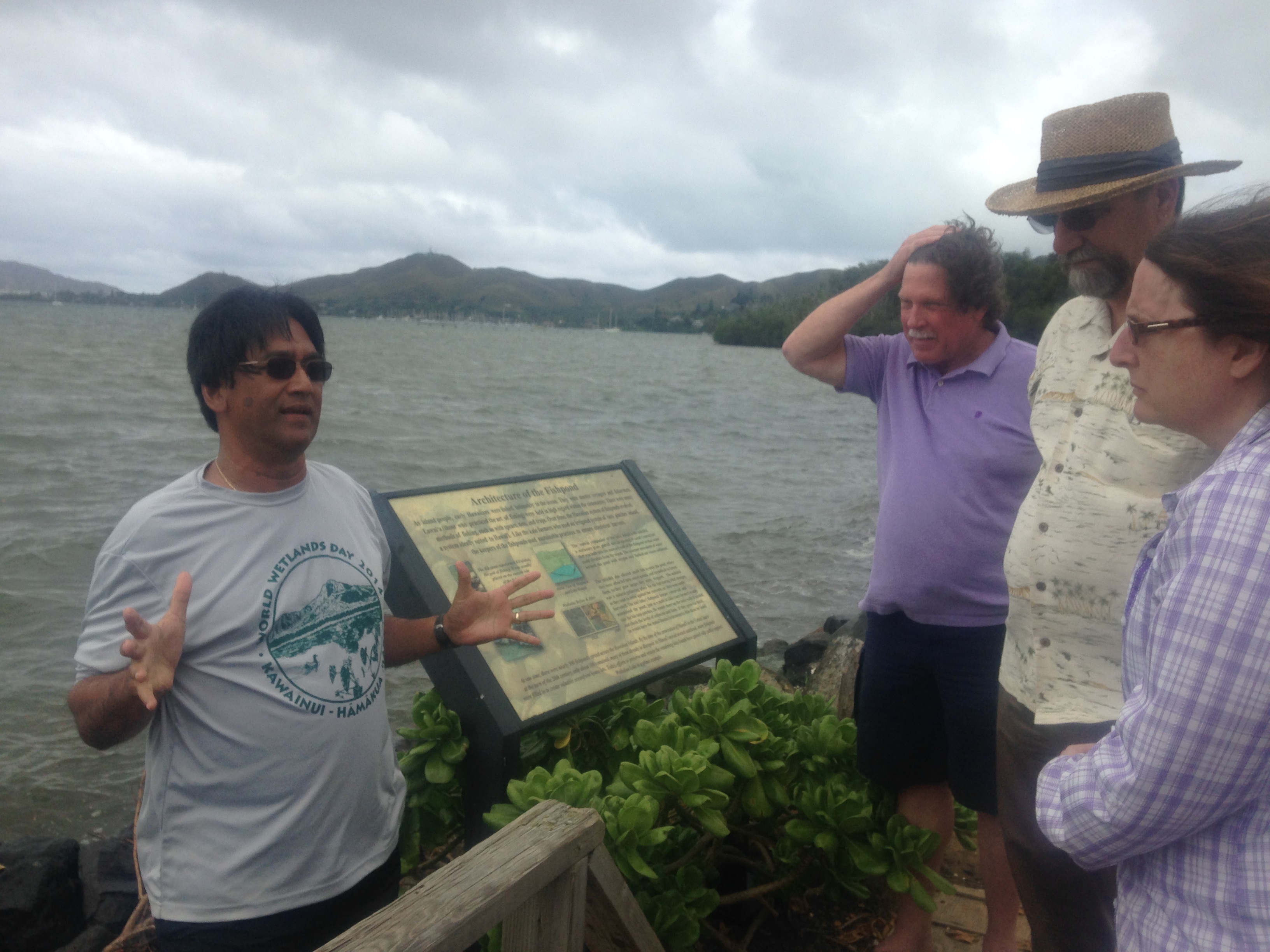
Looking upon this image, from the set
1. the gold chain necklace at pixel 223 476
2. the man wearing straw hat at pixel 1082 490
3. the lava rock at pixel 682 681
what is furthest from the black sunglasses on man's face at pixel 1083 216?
the lava rock at pixel 682 681

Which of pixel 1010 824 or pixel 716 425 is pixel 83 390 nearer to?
pixel 716 425

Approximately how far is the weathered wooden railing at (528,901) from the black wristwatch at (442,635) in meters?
0.78

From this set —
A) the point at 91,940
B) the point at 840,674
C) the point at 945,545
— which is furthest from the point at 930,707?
the point at 91,940

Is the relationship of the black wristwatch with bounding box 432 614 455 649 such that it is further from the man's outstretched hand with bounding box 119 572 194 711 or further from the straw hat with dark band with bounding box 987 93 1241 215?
the straw hat with dark band with bounding box 987 93 1241 215

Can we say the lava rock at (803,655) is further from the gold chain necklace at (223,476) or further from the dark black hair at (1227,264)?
the dark black hair at (1227,264)

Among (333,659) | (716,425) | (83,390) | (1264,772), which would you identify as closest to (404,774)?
(333,659)

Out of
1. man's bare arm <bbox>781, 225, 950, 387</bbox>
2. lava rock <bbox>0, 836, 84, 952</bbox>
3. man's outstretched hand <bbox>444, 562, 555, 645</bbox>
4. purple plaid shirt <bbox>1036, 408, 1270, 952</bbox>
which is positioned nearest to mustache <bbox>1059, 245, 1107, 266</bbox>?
man's bare arm <bbox>781, 225, 950, 387</bbox>

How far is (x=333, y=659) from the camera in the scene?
219 centimetres

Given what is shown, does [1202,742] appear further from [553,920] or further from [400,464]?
[400,464]

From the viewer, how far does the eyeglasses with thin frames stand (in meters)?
1.42

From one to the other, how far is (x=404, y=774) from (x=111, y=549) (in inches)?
45.3

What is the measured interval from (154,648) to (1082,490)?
209 centimetres

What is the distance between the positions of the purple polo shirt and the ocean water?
7.28 feet

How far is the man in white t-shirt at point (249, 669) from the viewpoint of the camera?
6.51 ft
